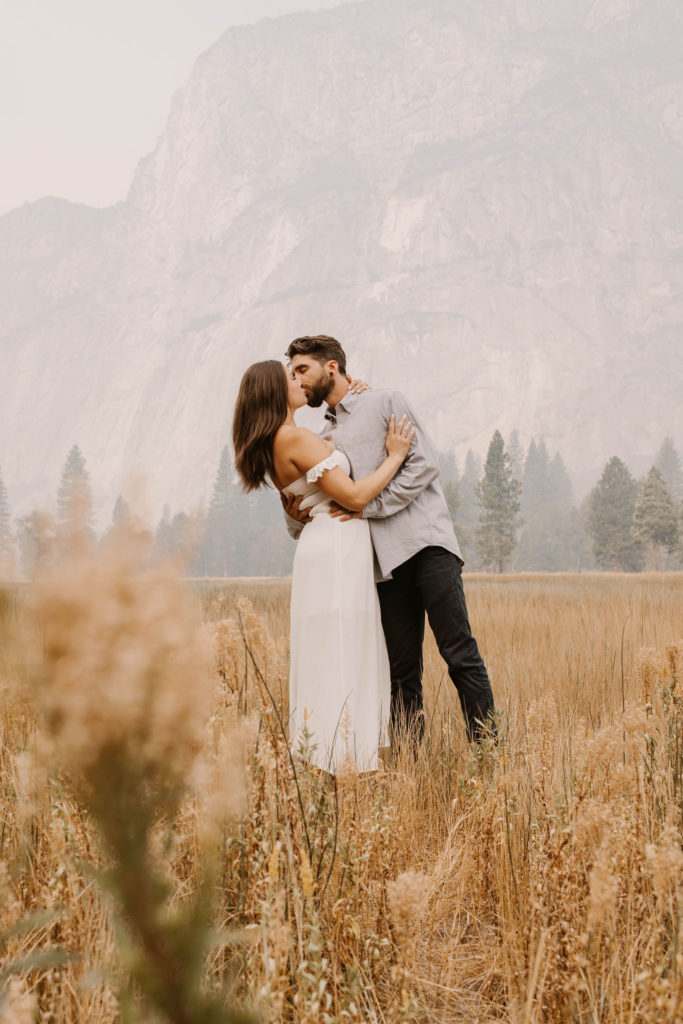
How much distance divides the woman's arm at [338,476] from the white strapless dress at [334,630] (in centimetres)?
5

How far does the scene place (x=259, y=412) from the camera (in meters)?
3.78

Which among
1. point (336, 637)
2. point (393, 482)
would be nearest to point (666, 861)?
point (336, 637)

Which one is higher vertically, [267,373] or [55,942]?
[267,373]

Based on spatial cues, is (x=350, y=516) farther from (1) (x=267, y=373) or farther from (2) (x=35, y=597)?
(2) (x=35, y=597)

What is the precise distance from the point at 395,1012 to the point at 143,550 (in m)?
1.55

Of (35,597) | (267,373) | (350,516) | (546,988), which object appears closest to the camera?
(35,597)

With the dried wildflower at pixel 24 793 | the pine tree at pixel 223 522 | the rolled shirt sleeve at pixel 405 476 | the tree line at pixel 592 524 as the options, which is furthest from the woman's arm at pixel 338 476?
the pine tree at pixel 223 522

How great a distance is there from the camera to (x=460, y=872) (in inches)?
94.3

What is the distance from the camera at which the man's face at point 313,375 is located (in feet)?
14.2

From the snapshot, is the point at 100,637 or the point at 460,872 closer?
the point at 100,637

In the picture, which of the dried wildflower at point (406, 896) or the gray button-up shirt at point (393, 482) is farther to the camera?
the gray button-up shirt at point (393, 482)

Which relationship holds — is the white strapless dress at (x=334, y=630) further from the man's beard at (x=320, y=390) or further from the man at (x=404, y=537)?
the man's beard at (x=320, y=390)

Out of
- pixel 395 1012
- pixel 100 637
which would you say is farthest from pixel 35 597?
pixel 395 1012

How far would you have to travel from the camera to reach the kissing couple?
3760 millimetres
